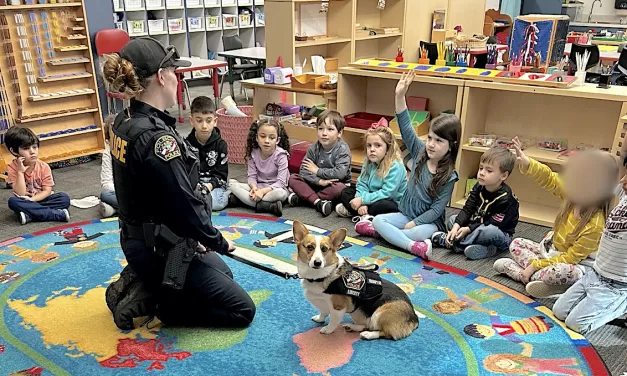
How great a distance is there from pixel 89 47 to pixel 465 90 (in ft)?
11.8

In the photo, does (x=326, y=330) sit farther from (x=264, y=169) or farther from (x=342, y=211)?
(x=264, y=169)

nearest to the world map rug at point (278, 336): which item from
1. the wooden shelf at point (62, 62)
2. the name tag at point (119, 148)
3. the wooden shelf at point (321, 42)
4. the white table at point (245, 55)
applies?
the name tag at point (119, 148)

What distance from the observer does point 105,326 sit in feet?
8.28

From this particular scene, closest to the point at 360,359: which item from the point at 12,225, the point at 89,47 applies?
the point at 12,225

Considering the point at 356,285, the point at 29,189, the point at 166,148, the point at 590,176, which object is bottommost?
the point at 29,189

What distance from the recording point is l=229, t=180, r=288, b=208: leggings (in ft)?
13.2

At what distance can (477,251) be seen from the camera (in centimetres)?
322

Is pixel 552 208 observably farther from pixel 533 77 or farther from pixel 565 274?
pixel 565 274

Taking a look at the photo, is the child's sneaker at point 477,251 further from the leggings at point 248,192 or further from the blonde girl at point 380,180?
the leggings at point 248,192

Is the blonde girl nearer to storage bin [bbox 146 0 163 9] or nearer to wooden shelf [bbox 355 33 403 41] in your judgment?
wooden shelf [bbox 355 33 403 41]

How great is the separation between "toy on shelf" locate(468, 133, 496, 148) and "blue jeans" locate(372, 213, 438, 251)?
2.87 feet

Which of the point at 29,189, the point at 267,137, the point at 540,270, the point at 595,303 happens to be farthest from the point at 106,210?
the point at 595,303

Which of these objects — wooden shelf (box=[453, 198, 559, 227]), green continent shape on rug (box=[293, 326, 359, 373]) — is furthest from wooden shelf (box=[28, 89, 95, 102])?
green continent shape on rug (box=[293, 326, 359, 373])

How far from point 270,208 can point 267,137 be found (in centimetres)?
54
